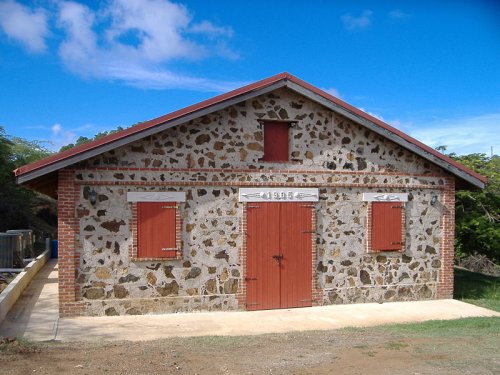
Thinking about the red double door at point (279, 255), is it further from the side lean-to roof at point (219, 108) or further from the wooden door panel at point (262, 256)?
the side lean-to roof at point (219, 108)

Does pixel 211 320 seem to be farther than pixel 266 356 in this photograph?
Yes

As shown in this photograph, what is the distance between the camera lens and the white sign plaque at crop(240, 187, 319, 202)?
11.2 m

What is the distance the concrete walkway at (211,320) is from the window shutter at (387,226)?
1.35 metres

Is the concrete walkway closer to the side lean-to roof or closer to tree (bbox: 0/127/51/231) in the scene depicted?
the side lean-to roof

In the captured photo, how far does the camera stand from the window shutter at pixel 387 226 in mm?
12172

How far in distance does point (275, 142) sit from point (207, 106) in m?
1.84

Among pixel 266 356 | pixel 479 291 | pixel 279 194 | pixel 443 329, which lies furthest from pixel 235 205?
pixel 479 291

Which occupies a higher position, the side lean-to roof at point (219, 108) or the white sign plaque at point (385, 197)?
the side lean-to roof at point (219, 108)

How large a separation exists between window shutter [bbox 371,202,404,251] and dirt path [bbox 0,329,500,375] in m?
3.60

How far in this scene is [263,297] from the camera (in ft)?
36.9

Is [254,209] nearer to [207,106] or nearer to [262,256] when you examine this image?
[262,256]

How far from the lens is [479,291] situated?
14.1 metres

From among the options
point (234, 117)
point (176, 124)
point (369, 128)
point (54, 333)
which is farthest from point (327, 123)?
point (54, 333)

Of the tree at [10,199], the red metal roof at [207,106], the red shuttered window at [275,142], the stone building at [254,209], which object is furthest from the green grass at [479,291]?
the tree at [10,199]
